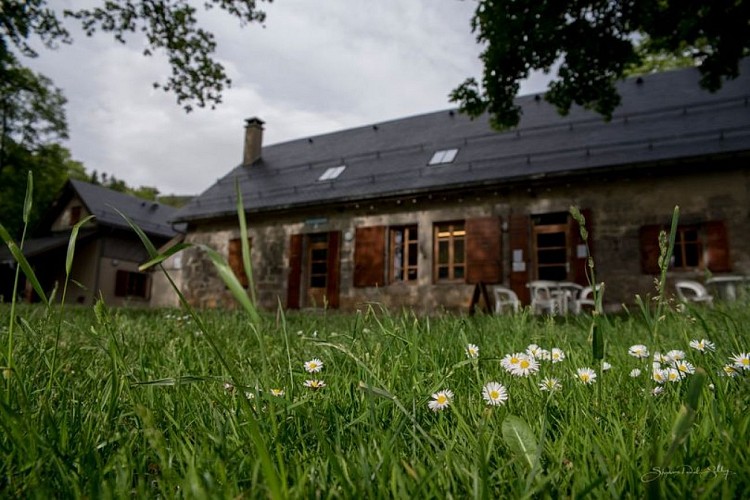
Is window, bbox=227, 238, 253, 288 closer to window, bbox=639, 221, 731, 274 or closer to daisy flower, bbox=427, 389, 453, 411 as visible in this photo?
window, bbox=639, 221, 731, 274

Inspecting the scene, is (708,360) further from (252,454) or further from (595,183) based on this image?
(595,183)

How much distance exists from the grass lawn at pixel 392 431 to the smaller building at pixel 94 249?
A: 2089 cm

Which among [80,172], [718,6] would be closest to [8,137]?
[80,172]

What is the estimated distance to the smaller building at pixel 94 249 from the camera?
70.1ft

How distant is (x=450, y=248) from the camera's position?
12734 mm

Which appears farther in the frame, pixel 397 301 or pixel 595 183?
pixel 397 301

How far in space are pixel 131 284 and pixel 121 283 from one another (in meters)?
0.66

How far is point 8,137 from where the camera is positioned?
81.1ft

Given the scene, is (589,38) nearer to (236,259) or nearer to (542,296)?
(542,296)

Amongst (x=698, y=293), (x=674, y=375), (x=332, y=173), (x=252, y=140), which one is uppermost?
(x=252, y=140)

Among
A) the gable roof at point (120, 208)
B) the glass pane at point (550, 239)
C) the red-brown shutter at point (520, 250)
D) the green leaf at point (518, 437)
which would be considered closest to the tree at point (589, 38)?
the red-brown shutter at point (520, 250)

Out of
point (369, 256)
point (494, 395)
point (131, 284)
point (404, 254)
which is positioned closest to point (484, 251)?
point (404, 254)

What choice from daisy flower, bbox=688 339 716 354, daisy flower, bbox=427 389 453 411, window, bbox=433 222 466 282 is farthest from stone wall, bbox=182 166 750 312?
daisy flower, bbox=427 389 453 411

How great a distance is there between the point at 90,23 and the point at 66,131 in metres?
21.8
